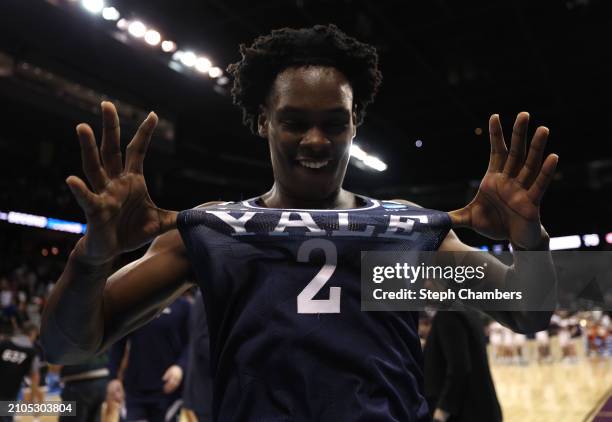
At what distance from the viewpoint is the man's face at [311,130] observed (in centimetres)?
150

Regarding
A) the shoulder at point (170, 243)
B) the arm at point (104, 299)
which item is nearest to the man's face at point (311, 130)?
the shoulder at point (170, 243)

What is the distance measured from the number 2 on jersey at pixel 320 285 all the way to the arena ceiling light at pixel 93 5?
7299 mm

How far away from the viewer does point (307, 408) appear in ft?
4.02

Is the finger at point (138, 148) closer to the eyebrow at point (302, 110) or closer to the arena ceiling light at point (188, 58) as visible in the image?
the eyebrow at point (302, 110)

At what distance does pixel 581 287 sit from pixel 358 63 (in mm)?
1133

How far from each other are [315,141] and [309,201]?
0.65 feet

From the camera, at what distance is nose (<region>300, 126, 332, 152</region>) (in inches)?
58.4

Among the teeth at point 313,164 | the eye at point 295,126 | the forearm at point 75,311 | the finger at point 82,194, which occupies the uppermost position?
the eye at point 295,126

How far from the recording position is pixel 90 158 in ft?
4.23

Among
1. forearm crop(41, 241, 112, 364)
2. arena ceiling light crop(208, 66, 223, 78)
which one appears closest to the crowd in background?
forearm crop(41, 241, 112, 364)

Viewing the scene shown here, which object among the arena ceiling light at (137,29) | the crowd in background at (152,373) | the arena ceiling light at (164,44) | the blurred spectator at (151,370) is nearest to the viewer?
the crowd in background at (152,373)

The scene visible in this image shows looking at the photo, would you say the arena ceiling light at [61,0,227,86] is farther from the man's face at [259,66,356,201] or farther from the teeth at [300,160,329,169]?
the teeth at [300,160,329,169]

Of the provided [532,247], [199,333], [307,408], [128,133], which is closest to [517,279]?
[532,247]

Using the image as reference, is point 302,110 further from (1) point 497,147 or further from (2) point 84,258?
(2) point 84,258
